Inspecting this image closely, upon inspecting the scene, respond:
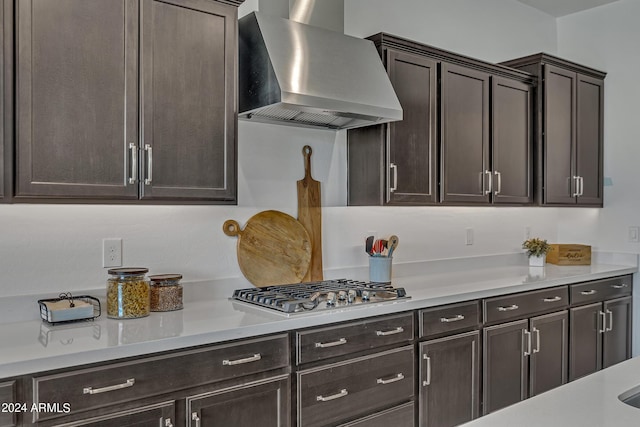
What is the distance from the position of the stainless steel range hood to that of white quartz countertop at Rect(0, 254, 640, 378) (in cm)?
91

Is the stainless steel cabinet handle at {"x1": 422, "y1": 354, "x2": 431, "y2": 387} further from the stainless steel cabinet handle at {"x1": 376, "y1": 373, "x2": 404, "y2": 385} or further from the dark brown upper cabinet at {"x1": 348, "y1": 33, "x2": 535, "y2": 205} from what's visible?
the dark brown upper cabinet at {"x1": 348, "y1": 33, "x2": 535, "y2": 205}

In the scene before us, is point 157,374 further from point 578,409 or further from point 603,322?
point 603,322

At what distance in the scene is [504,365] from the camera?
3.16 metres

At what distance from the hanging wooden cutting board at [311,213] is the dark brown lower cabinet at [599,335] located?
1.76 m

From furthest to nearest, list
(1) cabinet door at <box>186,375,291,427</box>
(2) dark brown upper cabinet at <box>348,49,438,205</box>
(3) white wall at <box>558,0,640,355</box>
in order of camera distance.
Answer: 1. (3) white wall at <box>558,0,640,355</box>
2. (2) dark brown upper cabinet at <box>348,49,438,205</box>
3. (1) cabinet door at <box>186,375,291,427</box>

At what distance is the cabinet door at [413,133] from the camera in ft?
10.0

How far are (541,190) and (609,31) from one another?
155 cm

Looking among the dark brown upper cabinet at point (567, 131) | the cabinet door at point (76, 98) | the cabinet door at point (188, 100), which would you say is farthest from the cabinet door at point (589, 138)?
the cabinet door at point (76, 98)

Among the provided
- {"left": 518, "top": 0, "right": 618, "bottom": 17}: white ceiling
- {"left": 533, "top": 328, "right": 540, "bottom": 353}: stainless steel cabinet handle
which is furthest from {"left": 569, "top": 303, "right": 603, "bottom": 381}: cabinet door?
{"left": 518, "top": 0, "right": 618, "bottom": 17}: white ceiling

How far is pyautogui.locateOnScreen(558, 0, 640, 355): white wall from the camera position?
13.8ft

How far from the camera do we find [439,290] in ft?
9.74

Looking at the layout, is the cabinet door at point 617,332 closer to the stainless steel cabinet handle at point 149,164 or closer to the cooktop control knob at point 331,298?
the cooktop control knob at point 331,298

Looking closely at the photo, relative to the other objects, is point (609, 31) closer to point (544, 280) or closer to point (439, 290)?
point (544, 280)

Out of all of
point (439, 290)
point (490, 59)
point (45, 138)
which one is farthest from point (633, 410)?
point (490, 59)
